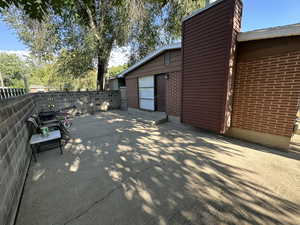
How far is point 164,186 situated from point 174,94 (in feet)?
13.3

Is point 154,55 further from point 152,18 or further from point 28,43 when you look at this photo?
point 28,43

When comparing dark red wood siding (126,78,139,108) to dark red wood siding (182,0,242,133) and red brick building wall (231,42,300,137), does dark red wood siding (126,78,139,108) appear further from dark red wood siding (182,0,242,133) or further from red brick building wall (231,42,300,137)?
red brick building wall (231,42,300,137)

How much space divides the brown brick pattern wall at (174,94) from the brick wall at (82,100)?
225 inches

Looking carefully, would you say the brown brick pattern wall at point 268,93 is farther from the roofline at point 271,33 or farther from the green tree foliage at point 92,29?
the green tree foliage at point 92,29

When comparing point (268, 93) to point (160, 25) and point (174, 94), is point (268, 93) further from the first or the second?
point (160, 25)

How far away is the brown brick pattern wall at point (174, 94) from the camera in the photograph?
532cm

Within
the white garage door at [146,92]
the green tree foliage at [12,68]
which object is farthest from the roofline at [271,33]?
the green tree foliage at [12,68]

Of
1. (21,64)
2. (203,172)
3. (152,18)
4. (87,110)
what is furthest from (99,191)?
(21,64)

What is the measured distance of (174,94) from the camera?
5.53 metres

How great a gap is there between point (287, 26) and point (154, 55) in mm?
4361

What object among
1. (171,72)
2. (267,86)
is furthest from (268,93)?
(171,72)

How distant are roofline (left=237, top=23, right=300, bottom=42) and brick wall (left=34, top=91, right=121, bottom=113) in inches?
338

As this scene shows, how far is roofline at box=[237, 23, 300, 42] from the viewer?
2624 mm

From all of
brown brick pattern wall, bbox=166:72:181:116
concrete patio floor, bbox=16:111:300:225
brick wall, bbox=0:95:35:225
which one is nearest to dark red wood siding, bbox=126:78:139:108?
brown brick pattern wall, bbox=166:72:181:116
